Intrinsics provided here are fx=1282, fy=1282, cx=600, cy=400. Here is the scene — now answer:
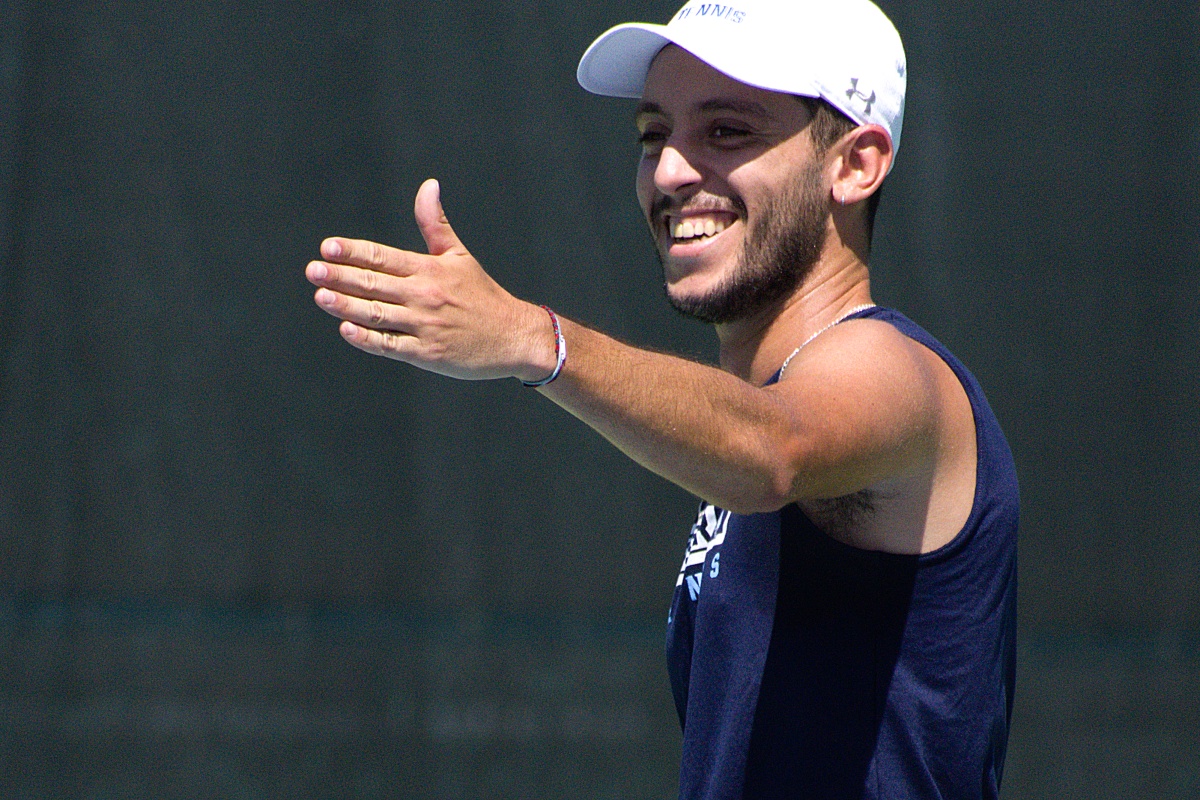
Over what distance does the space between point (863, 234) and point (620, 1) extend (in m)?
1.41

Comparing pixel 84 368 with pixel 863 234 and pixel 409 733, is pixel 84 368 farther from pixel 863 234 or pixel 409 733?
pixel 863 234

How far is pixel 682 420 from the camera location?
935 millimetres

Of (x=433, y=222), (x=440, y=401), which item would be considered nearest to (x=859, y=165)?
(x=433, y=222)

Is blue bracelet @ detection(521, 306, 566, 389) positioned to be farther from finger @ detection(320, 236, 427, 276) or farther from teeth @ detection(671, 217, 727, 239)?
teeth @ detection(671, 217, 727, 239)

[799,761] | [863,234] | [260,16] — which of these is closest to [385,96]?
[260,16]

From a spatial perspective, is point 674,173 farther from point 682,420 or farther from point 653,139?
point 682,420

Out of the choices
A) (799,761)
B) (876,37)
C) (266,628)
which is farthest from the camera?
(266,628)

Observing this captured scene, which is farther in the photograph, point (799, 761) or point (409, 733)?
point (409, 733)

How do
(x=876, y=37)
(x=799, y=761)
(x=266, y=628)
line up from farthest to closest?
(x=266, y=628)
(x=876, y=37)
(x=799, y=761)

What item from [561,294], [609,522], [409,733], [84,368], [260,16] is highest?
[260,16]

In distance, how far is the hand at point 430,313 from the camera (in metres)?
0.88

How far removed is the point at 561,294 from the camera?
2.62 m

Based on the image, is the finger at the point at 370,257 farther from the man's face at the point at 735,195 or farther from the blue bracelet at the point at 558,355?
the man's face at the point at 735,195

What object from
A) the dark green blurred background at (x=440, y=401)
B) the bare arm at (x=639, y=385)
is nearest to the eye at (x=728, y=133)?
the bare arm at (x=639, y=385)
